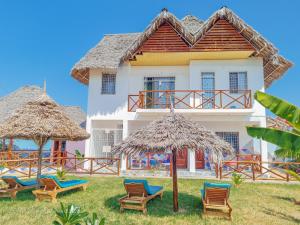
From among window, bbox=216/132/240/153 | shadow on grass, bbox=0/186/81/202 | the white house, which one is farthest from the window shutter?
shadow on grass, bbox=0/186/81/202

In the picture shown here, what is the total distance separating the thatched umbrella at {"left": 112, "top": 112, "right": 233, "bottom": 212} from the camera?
6.29 metres

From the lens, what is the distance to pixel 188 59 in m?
14.9

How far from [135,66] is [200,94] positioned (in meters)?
4.80

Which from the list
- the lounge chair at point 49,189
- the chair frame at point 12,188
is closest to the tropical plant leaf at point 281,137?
the lounge chair at point 49,189

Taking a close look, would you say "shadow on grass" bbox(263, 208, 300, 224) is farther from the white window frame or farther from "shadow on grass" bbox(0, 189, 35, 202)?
the white window frame

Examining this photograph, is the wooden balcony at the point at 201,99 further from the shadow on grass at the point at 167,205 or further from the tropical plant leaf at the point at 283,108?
the tropical plant leaf at the point at 283,108

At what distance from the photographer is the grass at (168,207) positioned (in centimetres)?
606

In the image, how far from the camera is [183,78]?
15.5m

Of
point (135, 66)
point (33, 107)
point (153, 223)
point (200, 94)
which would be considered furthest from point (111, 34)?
point (153, 223)

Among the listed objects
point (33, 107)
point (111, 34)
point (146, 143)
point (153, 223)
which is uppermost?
point (111, 34)

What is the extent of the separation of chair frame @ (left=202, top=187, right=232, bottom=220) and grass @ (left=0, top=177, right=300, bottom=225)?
0.27 meters

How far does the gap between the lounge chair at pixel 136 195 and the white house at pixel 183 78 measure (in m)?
6.32

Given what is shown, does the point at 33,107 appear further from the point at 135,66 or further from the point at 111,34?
the point at 111,34

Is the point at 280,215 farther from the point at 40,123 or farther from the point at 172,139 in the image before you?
the point at 40,123
